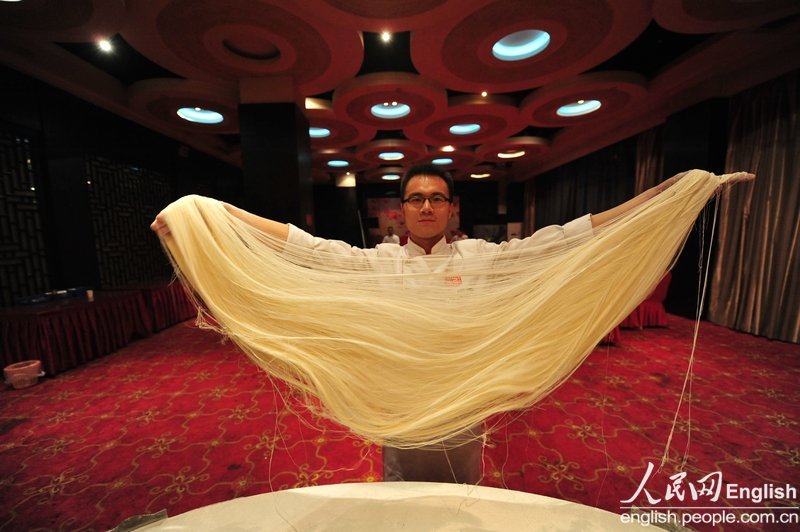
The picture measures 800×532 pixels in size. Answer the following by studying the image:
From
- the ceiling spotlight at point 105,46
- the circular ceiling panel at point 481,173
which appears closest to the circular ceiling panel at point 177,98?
the ceiling spotlight at point 105,46

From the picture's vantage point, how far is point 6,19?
3.13 metres

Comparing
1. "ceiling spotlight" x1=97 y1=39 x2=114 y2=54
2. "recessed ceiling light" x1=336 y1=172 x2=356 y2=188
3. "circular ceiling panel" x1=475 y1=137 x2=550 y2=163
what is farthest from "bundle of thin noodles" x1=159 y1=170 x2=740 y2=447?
"recessed ceiling light" x1=336 y1=172 x2=356 y2=188

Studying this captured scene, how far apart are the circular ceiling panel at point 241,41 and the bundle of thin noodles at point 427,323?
3.61m

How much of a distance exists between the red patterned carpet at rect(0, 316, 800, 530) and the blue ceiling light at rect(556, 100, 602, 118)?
4773 mm

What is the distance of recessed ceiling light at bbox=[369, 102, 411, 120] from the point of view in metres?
5.74

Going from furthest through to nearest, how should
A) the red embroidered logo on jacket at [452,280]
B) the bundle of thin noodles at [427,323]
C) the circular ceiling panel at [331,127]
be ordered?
the circular ceiling panel at [331,127]
the red embroidered logo on jacket at [452,280]
the bundle of thin noodles at [427,323]

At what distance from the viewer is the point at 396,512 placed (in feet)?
2.48

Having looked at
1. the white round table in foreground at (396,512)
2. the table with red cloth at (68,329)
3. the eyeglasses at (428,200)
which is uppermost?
the eyeglasses at (428,200)

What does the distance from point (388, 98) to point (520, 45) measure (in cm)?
210

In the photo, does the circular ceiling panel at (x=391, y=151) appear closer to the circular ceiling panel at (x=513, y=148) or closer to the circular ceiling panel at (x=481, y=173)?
the circular ceiling panel at (x=513, y=148)

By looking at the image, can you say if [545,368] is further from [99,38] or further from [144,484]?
[99,38]

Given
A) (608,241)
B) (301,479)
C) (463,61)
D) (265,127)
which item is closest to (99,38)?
(265,127)

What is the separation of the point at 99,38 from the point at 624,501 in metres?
6.40

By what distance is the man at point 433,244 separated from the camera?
34.8 inches
